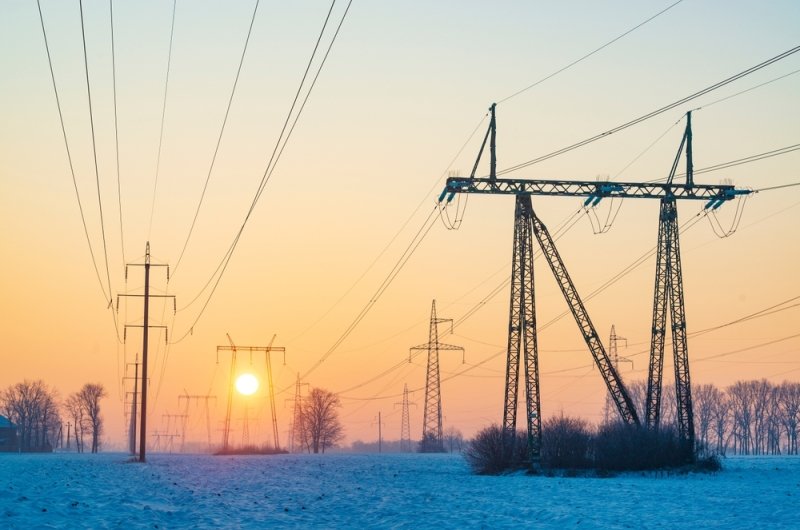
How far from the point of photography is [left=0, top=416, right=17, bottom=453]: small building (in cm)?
16062

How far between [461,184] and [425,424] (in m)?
62.6

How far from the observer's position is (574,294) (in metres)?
52.8

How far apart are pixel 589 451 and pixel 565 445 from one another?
4.33 ft

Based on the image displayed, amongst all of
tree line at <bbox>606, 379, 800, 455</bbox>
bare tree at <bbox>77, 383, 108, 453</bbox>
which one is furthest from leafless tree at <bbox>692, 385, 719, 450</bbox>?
bare tree at <bbox>77, 383, 108, 453</bbox>

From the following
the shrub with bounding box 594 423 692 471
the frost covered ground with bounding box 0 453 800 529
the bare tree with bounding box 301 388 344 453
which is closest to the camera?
the frost covered ground with bounding box 0 453 800 529

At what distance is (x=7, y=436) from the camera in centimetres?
16275

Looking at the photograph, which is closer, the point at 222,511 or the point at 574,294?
the point at 222,511

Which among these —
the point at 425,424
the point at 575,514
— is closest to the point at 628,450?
the point at 575,514

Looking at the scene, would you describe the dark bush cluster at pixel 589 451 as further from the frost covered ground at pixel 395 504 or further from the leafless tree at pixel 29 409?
the leafless tree at pixel 29 409

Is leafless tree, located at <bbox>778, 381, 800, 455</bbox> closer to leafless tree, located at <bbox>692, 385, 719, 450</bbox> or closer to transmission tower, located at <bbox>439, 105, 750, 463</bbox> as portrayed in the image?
leafless tree, located at <bbox>692, 385, 719, 450</bbox>

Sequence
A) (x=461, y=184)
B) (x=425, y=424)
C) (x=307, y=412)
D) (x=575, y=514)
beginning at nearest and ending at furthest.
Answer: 1. (x=575, y=514)
2. (x=461, y=184)
3. (x=425, y=424)
4. (x=307, y=412)

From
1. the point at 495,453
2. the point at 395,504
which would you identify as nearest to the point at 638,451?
the point at 495,453

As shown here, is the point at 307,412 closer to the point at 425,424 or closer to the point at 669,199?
the point at 425,424

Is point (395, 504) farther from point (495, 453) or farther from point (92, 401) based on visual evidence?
point (92, 401)
